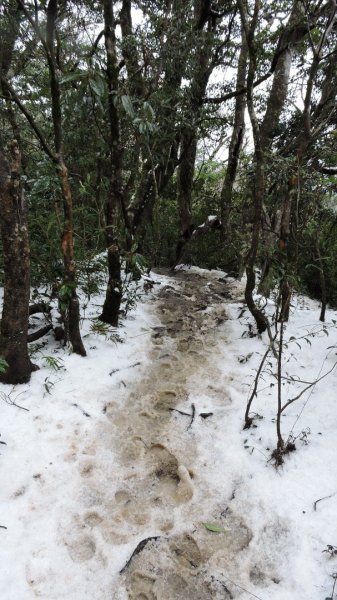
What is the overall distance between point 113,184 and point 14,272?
1.38 m

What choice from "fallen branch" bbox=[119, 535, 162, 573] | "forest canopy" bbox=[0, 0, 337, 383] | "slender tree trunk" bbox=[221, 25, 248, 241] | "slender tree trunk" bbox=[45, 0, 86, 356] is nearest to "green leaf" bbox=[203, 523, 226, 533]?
"fallen branch" bbox=[119, 535, 162, 573]

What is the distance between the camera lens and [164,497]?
2.37 m

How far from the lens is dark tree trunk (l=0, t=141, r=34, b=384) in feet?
8.48

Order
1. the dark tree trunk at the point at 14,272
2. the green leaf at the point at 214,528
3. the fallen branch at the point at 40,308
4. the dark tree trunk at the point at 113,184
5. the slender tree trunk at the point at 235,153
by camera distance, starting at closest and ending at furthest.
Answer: the green leaf at the point at 214,528, the dark tree trunk at the point at 14,272, the dark tree trunk at the point at 113,184, the fallen branch at the point at 40,308, the slender tree trunk at the point at 235,153

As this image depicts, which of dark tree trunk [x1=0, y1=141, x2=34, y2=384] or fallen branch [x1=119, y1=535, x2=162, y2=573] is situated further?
dark tree trunk [x1=0, y1=141, x2=34, y2=384]

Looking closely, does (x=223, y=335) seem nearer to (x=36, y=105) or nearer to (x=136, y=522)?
(x=136, y=522)

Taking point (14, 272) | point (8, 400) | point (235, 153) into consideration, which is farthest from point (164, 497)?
point (235, 153)

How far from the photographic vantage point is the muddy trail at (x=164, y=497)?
6.35ft

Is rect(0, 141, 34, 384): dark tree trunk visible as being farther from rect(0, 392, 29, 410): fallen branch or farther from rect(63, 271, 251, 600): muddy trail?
rect(63, 271, 251, 600): muddy trail

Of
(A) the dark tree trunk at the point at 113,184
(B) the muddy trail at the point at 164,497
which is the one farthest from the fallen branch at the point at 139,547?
(A) the dark tree trunk at the point at 113,184

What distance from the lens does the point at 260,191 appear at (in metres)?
3.84

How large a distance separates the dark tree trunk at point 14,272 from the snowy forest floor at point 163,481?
0.71 feet

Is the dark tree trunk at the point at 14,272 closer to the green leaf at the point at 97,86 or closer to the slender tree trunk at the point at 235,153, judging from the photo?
the green leaf at the point at 97,86

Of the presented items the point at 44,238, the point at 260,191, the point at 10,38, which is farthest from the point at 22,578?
the point at 10,38
